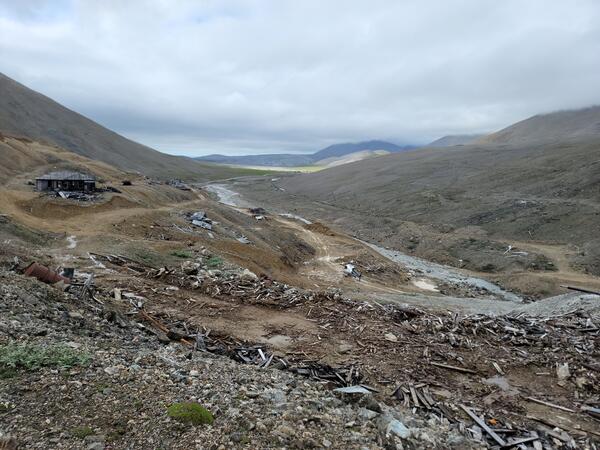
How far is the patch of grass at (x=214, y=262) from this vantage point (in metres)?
20.9

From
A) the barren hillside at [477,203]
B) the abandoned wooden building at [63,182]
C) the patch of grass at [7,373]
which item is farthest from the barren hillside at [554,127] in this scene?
the patch of grass at [7,373]

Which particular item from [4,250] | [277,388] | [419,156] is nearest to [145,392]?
[277,388]

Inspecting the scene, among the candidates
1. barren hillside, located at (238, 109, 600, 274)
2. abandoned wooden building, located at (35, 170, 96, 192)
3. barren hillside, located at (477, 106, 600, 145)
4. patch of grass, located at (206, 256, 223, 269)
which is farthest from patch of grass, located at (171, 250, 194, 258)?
barren hillside, located at (477, 106, 600, 145)

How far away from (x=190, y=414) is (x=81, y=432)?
1480mm

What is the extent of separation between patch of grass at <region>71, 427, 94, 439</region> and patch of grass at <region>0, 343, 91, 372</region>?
5.94ft

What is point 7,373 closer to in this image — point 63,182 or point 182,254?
point 182,254

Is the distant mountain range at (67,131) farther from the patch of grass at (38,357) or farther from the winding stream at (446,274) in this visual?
the patch of grass at (38,357)

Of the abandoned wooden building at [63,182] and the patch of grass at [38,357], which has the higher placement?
the abandoned wooden building at [63,182]

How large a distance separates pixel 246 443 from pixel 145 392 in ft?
6.70

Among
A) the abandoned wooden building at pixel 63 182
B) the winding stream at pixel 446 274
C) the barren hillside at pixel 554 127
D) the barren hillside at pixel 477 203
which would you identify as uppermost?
the barren hillside at pixel 554 127

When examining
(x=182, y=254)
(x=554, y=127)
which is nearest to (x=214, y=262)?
(x=182, y=254)

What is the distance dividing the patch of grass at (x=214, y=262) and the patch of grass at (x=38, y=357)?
12.9m

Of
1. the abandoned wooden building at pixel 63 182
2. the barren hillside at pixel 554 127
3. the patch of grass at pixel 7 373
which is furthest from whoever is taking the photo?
the barren hillside at pixel 554 127

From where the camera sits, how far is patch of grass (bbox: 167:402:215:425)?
639 cm
